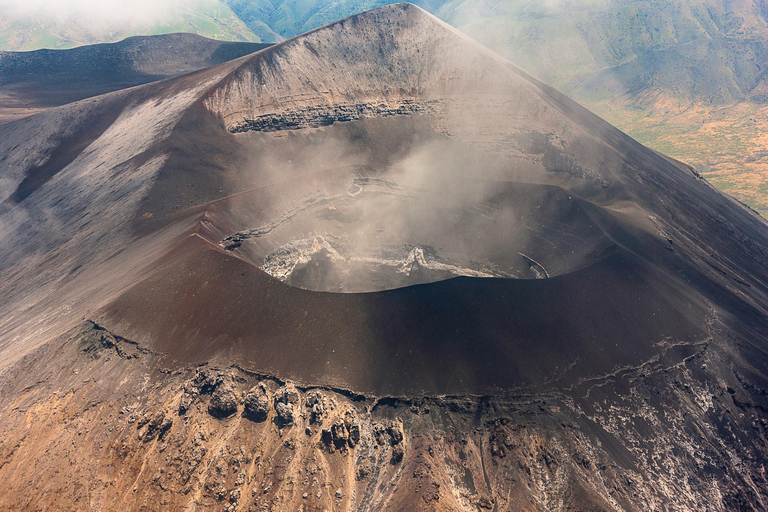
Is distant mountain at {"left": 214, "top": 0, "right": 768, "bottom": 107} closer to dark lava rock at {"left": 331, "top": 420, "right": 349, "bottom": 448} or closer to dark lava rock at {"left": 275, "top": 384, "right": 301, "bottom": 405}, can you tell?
dark lava rock at {"left": 331, "top": 420, "right": 349, "bottom": 448}

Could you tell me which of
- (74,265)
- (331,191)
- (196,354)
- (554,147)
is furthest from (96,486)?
(554,147)

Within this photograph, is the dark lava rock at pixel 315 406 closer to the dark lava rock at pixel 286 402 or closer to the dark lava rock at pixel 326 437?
the dark lava rock at pixel 326 437

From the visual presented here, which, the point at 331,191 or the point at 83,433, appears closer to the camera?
the point at 83,433

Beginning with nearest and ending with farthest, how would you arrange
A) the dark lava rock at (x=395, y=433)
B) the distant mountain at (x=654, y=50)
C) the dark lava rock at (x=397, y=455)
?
the dark lava rock at (x=397, y=455) < the dark lava rock at (x=395, y=433) < the distant mountain at (x=654, y=50)

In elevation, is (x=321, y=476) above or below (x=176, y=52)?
below

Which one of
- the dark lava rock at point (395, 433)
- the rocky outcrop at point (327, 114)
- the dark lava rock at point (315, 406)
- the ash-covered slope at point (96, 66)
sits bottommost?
the dark lava rock at point (395, 433)

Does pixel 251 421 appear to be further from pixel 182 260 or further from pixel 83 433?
pixel 182 260

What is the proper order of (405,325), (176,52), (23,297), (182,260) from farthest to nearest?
(176,52) < (23,297) < (182,260) < (405,325)

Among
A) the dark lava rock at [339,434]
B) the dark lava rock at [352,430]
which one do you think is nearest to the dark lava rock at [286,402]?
the dark lava rock at [339,434]
